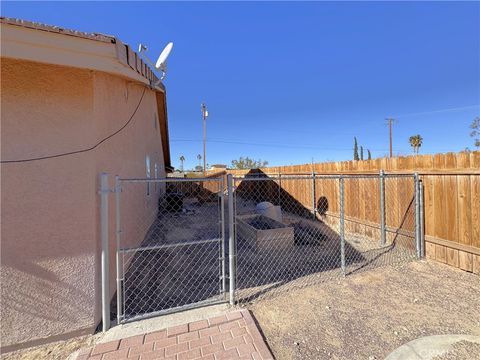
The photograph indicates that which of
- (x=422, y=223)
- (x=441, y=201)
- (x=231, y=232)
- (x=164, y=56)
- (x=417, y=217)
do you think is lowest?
(x=422, y=223)

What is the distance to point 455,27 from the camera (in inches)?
263

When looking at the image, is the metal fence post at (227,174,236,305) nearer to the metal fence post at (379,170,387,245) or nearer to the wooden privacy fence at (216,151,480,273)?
the wooden privacy fence at (216,151,480,273)

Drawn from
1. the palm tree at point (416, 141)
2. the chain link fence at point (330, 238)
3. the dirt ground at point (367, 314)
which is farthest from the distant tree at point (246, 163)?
the dirt ground at point (367, 314)

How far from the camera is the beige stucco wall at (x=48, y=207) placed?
233 cm

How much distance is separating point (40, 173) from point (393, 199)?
22.7ft

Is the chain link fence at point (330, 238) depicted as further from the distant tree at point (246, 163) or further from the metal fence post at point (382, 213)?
the distant tree at point (246, 163)

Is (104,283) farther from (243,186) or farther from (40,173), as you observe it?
(243,186)

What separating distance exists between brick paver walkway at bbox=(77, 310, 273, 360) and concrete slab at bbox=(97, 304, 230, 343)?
88mm

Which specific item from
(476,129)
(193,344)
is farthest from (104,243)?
(476,129)

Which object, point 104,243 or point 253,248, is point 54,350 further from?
point 253,248

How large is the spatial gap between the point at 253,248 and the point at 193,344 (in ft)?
11.8

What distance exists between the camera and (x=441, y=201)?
445 cm


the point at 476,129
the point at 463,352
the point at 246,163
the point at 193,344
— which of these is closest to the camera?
the point at 463,352

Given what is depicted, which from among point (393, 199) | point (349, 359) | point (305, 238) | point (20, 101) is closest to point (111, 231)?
point (20, 101)
